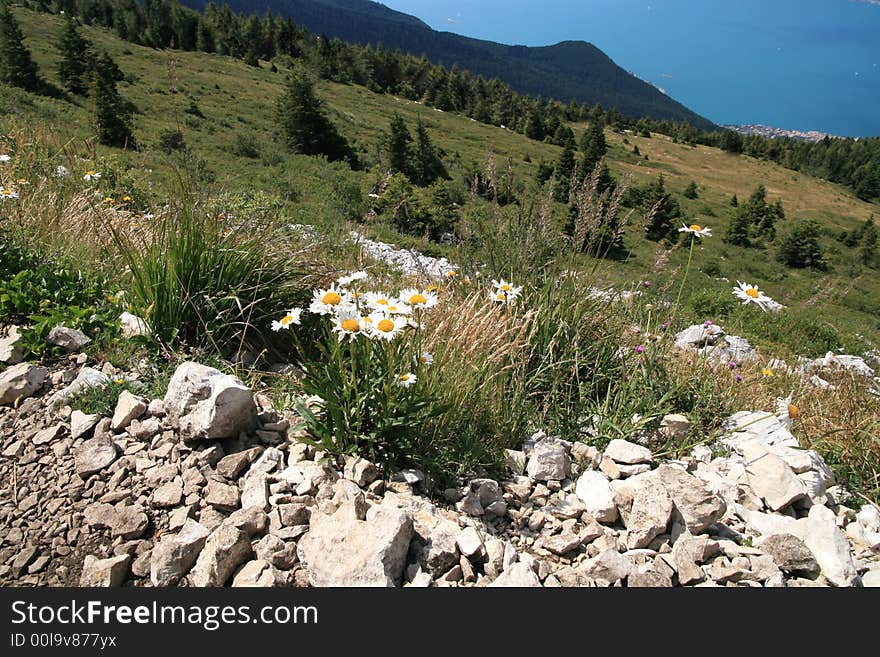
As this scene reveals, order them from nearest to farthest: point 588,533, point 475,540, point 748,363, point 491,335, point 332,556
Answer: point 332,556 → point 475,540 → point 588,533 → point 491,335 → point 748,363

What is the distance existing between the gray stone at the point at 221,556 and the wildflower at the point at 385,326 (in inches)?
37.1

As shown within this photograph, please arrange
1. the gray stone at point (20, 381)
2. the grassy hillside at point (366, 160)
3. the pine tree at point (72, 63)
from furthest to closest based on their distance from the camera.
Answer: the pine tree at point (72, 63)
the grassy hillside at point (366, 160)
the gray stone at point (20, 381)

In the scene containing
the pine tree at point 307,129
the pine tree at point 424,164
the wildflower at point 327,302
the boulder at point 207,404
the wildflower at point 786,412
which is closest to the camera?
the wildflower at point 327,302

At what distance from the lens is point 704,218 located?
52875 millimetres

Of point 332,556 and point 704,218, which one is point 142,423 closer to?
point 332,556

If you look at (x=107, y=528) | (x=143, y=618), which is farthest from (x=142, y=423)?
(x=143, y=618)

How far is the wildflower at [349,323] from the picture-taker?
6.88 ft

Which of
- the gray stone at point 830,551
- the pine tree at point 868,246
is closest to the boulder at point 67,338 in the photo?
the gray stone at point 830,551

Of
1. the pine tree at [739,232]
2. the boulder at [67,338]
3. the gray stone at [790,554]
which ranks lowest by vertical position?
the pine tree at [739,232]

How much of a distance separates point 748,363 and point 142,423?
206 inches

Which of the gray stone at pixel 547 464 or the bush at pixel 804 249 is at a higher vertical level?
the gray stone at pixel 547 464

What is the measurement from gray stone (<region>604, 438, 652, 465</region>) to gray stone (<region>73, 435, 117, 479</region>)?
2.53 meters

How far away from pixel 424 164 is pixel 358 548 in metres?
40.6

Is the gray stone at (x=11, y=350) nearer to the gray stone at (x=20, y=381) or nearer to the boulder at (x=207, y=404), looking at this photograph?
the gray stone at (x=20, y=381)
